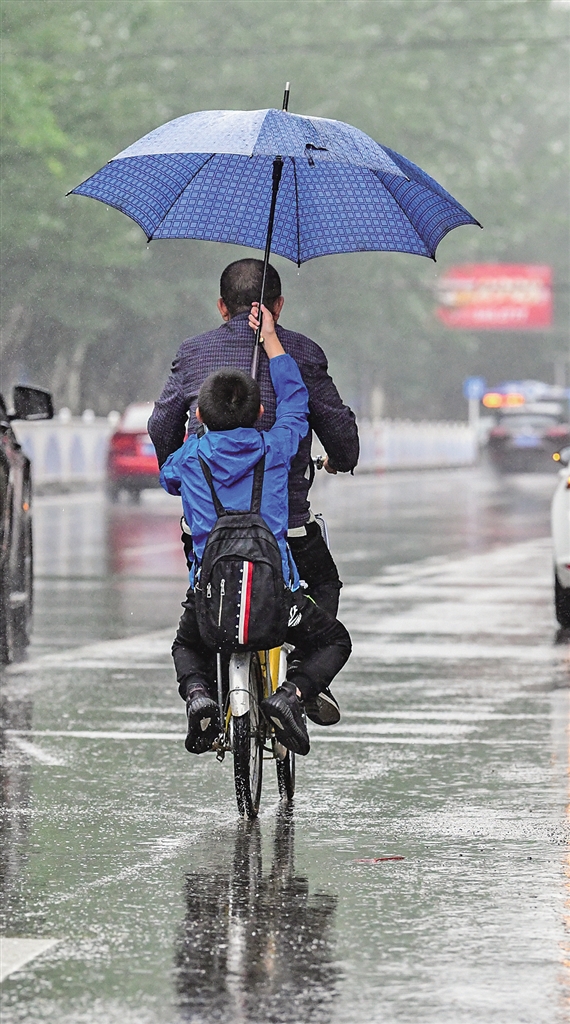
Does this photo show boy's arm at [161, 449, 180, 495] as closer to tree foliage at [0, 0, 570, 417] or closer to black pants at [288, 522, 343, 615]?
black pants at [288, 522, 343, 615]

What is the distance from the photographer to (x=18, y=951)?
18.0 feet

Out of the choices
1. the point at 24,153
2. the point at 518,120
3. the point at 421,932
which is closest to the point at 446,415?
the point at 518,120

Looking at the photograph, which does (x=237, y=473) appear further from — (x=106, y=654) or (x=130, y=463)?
(x=130, y=463)

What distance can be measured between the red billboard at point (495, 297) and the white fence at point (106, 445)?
5431 mm

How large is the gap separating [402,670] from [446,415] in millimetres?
80222

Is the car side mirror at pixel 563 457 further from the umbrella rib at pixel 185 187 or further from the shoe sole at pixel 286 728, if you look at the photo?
the shoe sole at pixel 286 728

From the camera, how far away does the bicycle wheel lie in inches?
279

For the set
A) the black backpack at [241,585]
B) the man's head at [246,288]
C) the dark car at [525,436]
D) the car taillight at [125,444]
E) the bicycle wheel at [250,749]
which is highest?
the dark car at [525,436]

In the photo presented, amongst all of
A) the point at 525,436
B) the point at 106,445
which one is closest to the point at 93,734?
the point at 106,445

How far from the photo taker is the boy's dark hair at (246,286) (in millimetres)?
7492

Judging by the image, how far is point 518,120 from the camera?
327 ft

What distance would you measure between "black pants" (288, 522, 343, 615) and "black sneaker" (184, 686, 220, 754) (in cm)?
60

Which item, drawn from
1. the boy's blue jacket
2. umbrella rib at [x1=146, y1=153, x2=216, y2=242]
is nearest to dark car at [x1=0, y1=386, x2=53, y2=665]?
umbrella rib at [x1=146, y1=153, x2=216, y2=242]

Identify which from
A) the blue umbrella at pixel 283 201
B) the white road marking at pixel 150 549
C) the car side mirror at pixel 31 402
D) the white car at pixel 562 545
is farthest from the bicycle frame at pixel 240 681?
the white road marking at pixel 150 549
